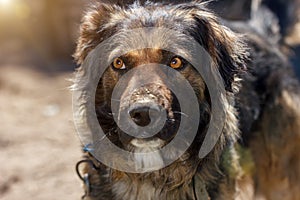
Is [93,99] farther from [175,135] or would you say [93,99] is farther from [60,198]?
[60,198]

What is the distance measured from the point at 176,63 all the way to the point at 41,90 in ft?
18.8

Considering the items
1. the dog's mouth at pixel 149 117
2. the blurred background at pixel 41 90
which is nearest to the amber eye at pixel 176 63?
the dog's mouth at pixel 149 117

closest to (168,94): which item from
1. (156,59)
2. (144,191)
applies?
(156,59)

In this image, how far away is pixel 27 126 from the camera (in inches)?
304

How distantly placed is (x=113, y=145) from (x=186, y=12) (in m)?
1.02

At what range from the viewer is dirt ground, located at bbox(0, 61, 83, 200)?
5.95 m

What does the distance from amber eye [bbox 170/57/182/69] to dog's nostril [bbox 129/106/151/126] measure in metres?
0.52

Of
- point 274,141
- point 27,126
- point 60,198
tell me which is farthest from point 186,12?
point 27,126

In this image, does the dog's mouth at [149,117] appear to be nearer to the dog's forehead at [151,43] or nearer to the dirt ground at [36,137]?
the dog's forehead at [151,43]

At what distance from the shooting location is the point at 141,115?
3.27m

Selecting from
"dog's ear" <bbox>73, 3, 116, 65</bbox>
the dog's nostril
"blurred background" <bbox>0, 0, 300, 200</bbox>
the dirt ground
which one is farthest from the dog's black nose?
"blurred background" <bbox>0, 0, 300, 200</bbox>

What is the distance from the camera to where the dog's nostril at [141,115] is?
3.25 m

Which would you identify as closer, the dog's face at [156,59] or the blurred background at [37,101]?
the dog's face at [156,59]

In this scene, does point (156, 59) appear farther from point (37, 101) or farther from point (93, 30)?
point (37, 101)
